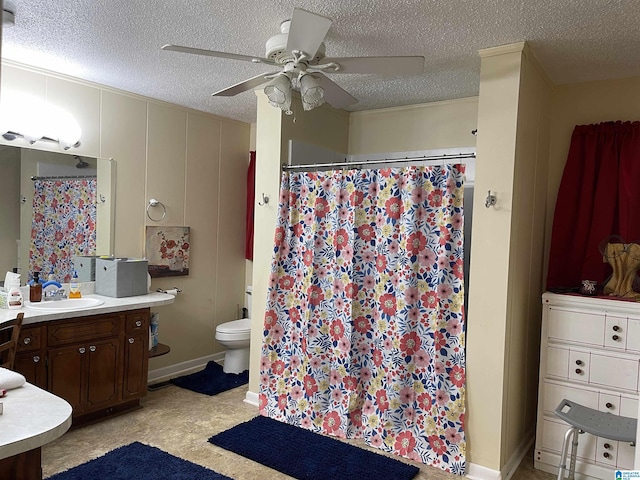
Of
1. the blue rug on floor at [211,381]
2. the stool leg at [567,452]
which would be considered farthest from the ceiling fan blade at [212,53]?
the blue rug on floor at [211,381]

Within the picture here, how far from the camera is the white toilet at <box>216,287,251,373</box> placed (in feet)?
13.6

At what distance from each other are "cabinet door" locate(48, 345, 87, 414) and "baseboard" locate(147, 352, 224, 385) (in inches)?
36.1

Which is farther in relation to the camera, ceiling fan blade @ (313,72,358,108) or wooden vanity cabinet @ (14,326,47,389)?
wooden vanity cabinet @ (14,326,47,389)

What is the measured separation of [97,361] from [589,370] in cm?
300

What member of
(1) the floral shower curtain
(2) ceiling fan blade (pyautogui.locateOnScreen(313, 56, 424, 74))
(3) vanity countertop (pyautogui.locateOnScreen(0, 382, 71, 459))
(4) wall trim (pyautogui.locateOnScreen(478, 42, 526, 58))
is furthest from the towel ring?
(4) wall trim (pyautogui.locateOnScreen(478, 42, 526, 58))

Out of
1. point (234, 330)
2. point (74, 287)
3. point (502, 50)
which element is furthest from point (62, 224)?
point (502, 50)

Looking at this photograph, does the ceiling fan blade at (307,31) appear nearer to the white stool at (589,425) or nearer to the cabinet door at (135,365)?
the white stool at (589,425)

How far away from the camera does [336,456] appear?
2912 mm

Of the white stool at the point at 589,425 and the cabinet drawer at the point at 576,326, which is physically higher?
the cabinet drawer at the point at 576,326

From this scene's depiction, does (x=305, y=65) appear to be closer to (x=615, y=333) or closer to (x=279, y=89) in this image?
(x=279, y=89)

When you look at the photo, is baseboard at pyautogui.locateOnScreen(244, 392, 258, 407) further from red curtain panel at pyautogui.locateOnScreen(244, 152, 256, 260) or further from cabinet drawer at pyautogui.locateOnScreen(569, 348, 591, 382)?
cabinet drawer at pyautogui.locateOnScreen(569, 348, 591, 382)

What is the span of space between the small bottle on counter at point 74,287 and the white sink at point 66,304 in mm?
84

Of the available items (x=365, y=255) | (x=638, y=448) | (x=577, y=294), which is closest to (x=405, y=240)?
(x=365, y=255)

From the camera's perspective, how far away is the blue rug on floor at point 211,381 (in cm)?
396
